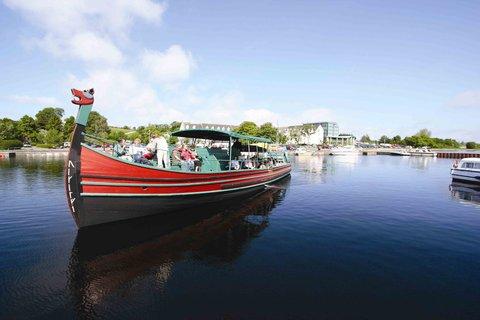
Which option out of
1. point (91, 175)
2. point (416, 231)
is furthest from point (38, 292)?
point (416, 231)

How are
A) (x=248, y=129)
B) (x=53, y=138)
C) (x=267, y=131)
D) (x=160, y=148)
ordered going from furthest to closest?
1. (x=267, y=131)
2. (x=248, y=129)
3. (x=53, y=138)
4. (x=160, y=148)

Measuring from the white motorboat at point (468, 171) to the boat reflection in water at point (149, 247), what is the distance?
101ft

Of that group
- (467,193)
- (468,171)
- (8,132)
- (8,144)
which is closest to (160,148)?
(467,193)

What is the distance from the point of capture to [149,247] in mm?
11891

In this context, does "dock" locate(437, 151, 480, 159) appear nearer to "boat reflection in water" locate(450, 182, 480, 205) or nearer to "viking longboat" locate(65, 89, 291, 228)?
"boat reflection in water" locate(450, 182, 480, 205)

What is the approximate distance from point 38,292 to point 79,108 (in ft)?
23.2

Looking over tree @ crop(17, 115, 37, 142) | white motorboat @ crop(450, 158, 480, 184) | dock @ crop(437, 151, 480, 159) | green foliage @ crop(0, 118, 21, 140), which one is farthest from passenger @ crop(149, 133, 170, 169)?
dock @ crop(437, 151, 480, 159)

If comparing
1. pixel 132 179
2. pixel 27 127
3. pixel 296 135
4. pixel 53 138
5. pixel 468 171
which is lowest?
pixel 468 171

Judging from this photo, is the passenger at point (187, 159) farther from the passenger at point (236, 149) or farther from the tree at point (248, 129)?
the tree at point (248, 129)

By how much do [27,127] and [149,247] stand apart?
11974 centimetres

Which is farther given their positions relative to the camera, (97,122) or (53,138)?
(97,122)

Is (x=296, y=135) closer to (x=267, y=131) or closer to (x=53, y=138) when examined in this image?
(x=267, y=131)

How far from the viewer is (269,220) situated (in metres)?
16.9

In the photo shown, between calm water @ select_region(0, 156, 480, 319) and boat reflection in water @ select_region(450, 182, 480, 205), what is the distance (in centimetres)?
760
